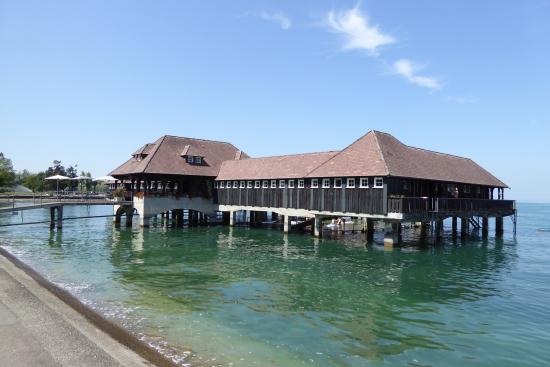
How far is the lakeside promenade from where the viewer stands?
8.18 m

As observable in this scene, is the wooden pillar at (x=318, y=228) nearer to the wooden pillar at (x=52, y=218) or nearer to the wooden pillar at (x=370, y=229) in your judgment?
the wooden pillar at (x=370, y=229)

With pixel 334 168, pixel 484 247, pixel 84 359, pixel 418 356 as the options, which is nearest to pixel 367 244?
pixel 334 168

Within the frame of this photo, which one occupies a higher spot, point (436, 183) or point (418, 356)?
point (436, 183)

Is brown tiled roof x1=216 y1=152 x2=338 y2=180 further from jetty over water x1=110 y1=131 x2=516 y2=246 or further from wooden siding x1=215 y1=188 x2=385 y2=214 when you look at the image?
wooden siding x1=215 y1=188 x2=385 y2=214

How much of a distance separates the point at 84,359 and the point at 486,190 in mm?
37975

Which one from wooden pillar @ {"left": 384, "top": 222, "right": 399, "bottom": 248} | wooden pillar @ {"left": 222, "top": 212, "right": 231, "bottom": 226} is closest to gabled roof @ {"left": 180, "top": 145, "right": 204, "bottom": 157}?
wooden pillar @ {"left": 222, "top": 212, "right": 231, "bottom": 226}

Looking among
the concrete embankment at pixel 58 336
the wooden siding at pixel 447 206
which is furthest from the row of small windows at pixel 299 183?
the concrete embankment at pixel 58 336

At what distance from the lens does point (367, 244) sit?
3019 cm

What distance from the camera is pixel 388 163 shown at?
26.9 metres

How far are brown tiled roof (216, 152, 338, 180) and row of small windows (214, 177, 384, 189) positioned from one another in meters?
0.61

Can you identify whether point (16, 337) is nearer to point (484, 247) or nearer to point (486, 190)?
point (484, 247)

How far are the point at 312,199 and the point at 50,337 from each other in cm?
2380

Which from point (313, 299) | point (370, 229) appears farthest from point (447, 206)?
point (313, 299)

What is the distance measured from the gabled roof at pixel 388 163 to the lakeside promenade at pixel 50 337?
19443 millimetres
